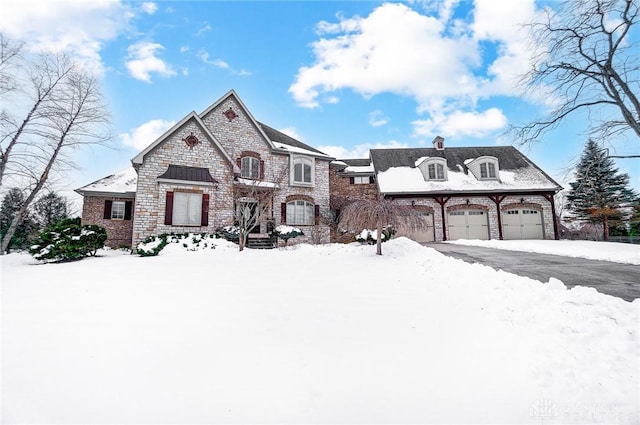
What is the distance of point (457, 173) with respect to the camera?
1938 centimetres

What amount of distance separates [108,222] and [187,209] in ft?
20.2

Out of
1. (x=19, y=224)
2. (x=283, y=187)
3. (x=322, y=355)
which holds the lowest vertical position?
(x=322, y=355)

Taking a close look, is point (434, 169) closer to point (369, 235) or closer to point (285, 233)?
point (369, 235)

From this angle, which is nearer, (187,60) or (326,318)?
(326,318)

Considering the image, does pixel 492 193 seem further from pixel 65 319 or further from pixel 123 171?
pixel 123 171

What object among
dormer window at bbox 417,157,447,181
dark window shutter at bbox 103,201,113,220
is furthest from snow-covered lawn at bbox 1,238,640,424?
dormer window at bbox 417,157,447,181

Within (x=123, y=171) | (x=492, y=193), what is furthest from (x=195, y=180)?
(x=492, y=193)

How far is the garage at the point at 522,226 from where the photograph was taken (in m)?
17.8

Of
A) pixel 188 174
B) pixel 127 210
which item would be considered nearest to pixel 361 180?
pixel 188 174

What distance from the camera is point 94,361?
9.21ft

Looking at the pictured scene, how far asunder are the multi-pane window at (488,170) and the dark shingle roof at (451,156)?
1.13 m

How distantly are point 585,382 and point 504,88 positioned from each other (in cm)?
813

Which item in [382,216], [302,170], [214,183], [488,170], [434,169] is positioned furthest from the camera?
[434,169]

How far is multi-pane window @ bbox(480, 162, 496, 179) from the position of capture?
18.8 meters
